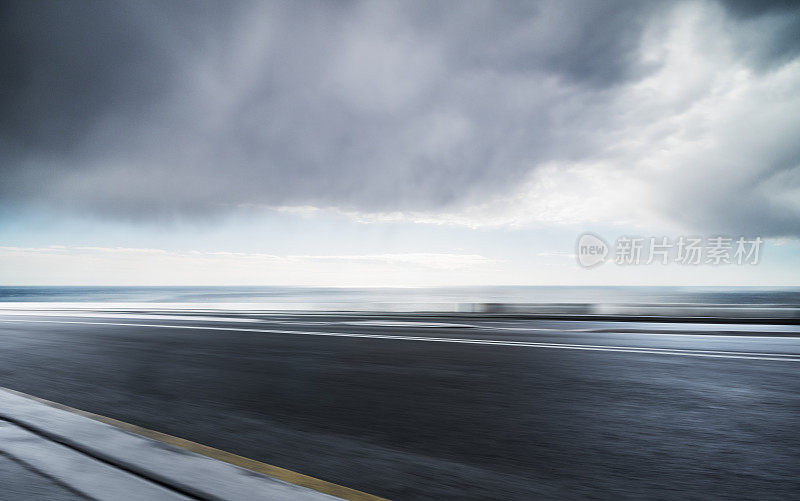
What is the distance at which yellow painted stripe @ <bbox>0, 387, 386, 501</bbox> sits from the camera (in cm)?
254

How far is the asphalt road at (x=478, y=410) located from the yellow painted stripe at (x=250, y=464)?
0.31ft

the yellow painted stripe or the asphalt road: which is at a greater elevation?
the asphalt road

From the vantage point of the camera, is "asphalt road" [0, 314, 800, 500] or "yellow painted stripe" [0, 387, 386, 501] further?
"asphalt road" [0, 314, 800, 500]

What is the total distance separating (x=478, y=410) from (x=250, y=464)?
6.46 feet

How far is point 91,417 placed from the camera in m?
4.13

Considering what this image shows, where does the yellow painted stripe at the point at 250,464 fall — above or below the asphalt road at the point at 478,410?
below

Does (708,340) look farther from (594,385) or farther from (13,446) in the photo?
(13,446)

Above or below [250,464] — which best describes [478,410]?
above

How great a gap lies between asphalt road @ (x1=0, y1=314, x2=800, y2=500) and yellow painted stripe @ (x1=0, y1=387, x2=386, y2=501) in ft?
0.31

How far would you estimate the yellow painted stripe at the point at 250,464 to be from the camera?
254 centimetres

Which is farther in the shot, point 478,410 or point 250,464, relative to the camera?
point 478,410

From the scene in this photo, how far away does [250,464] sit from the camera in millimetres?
2979

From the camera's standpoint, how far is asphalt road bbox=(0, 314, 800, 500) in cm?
278

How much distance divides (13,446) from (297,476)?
1.84 metres
